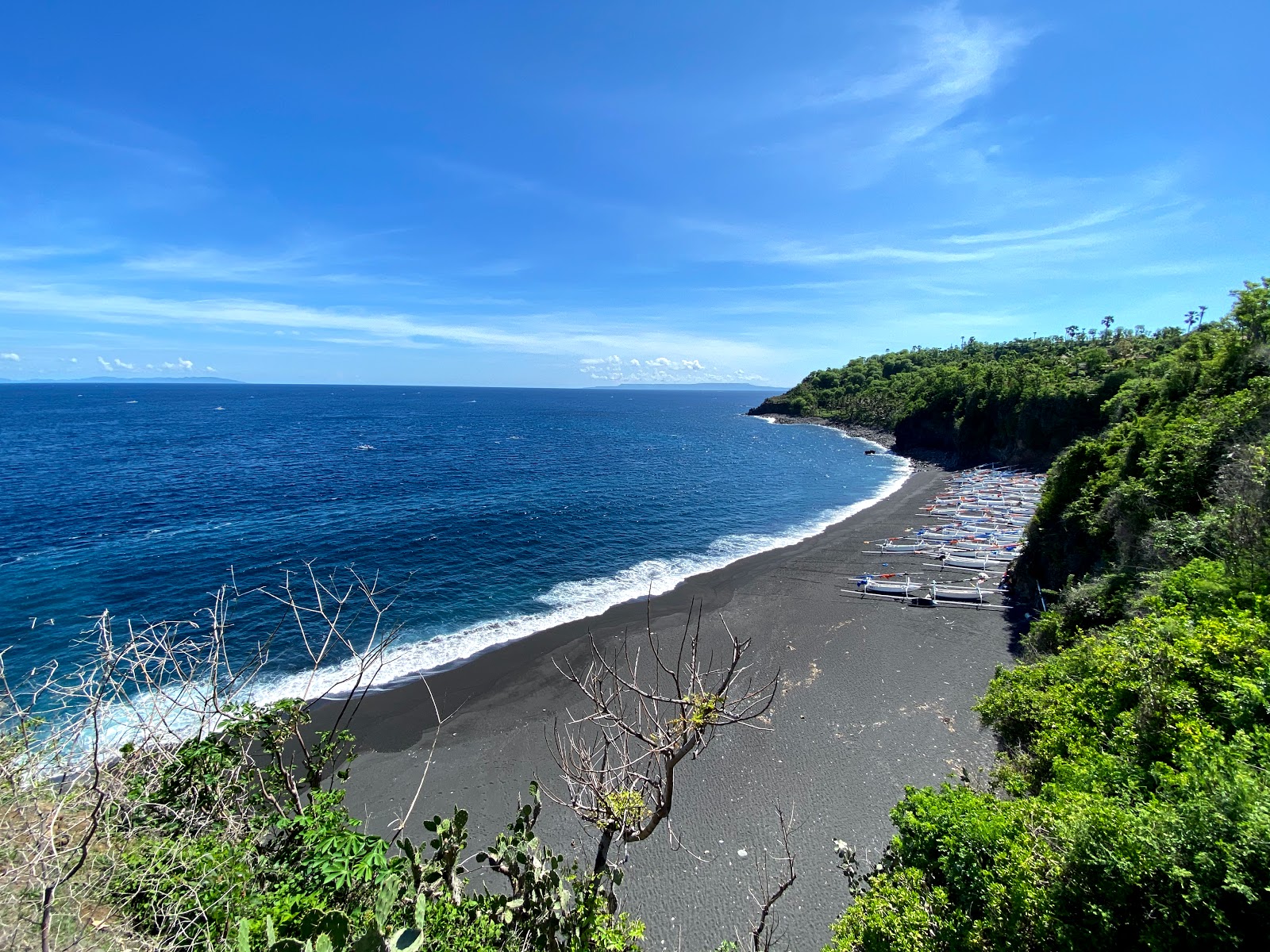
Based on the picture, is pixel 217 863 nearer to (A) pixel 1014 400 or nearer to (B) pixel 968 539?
(B) pixel 968 539

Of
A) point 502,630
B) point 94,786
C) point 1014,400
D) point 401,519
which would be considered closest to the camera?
point 94,786

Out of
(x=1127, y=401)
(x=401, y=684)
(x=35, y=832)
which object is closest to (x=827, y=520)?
(x=1127, y=401)

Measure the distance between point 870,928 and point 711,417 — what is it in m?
172

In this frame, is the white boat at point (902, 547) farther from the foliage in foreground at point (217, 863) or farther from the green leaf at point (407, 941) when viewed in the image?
the green leaf at point (407, 941)

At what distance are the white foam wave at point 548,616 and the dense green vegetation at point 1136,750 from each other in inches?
313

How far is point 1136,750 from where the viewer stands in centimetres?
980

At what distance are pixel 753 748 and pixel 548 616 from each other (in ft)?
46.4

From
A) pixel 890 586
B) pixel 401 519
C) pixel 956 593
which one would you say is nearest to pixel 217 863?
pixel 890 586

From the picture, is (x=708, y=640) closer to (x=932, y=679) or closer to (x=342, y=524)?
(x=932, y=679)

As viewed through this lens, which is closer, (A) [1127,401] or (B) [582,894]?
(B) [582,894]

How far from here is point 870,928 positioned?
8531mm

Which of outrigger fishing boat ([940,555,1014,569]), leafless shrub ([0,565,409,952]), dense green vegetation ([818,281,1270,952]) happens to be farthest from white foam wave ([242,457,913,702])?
outrigger fishing boat ([940,555,1014,569])

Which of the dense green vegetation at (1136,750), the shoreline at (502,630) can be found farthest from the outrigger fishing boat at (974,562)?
the dense green vegetation at (1136,750)

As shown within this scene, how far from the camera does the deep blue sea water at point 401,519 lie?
27.5 metres
